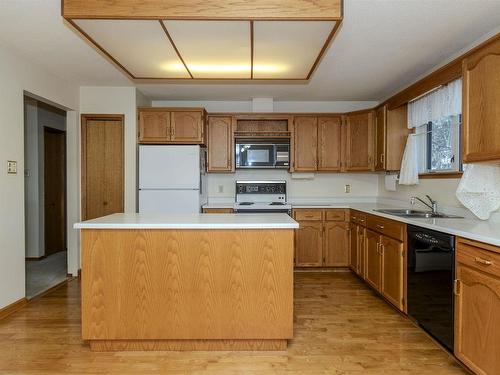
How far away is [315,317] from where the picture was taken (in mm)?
Result: 2803

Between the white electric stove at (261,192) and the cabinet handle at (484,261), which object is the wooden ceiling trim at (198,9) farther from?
the white electric stove at (261,192)

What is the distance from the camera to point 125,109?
13.1ft

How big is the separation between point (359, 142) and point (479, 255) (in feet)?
8.86

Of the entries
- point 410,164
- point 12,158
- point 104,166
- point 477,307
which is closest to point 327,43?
point 410,164

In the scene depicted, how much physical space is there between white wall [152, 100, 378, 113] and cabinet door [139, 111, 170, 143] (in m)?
0.62

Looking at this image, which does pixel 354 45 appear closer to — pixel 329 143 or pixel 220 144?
pixel 329 143

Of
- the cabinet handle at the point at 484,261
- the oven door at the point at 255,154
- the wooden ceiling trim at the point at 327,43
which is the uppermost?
the wooden ceiling trim at the point at 327,43

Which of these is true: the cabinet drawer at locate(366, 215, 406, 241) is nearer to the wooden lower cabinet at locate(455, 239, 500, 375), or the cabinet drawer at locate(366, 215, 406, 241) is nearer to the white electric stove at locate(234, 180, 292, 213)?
the wooden lower cabinet at locate(455, 239, 500, 375)

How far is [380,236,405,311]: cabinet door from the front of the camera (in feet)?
8.97

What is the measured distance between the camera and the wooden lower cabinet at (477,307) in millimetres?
1697

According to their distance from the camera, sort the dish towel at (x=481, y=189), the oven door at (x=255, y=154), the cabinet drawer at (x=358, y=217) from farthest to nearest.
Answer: the oven door at (x=255, y=154), the cabinet drawer at (x=358, y=217), the dish towel at (x=481, y=189)

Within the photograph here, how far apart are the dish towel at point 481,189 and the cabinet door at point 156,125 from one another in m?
3.23

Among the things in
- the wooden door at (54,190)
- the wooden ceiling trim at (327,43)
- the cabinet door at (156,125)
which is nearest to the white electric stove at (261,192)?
the cabinet door at (156,125)

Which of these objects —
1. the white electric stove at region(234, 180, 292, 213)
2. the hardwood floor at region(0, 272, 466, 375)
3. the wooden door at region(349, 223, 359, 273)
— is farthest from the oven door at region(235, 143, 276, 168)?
the hardwood floor at region(0, 272, 466, 375)
